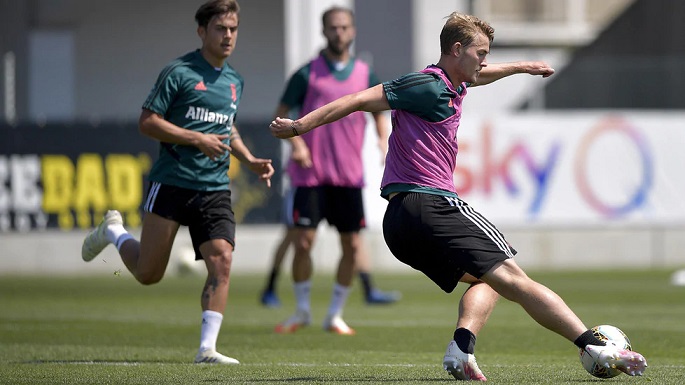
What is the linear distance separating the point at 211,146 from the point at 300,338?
2.61 meters

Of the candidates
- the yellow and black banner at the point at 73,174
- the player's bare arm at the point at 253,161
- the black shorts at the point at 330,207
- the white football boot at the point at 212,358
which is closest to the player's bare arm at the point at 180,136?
the player's bare arm at the point at 253,161

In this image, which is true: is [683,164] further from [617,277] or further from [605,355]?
[605,355]

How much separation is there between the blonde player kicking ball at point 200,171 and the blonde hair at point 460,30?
183cm

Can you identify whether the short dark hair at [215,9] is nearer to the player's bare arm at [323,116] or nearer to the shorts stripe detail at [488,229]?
the player's bare arm at [323,116]

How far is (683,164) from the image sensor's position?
848 inches

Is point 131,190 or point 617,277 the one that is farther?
point 131,190

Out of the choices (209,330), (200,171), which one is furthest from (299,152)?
(209,330)

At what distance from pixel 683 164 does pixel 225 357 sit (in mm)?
14792

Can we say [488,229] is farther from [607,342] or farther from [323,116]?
[323,116]

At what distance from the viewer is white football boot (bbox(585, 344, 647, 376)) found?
6.72 metres

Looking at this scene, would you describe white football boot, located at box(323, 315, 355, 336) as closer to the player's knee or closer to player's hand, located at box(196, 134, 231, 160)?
the player's knee

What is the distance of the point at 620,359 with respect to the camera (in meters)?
6.73

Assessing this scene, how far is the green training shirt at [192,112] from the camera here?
330 inches

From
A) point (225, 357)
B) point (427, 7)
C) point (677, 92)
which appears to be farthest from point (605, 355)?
point (427, 7)
